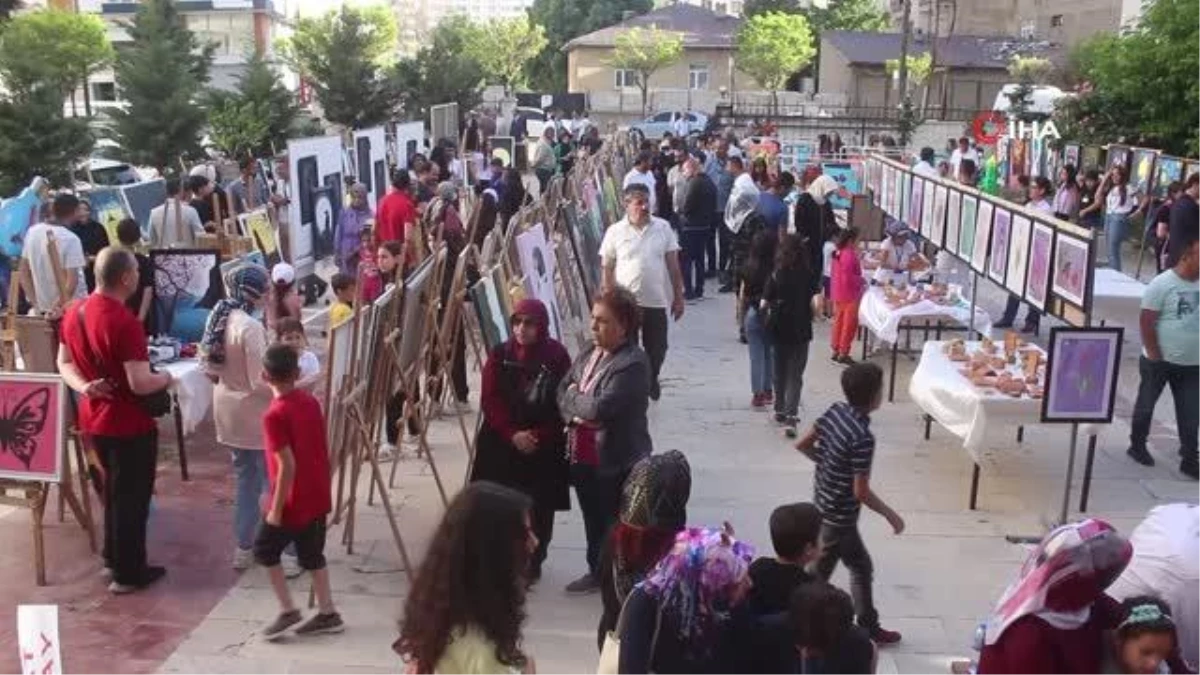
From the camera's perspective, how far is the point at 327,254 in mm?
13641

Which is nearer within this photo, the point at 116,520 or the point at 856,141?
the point at 116,520

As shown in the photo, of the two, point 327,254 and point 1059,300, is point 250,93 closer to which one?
point 327,254

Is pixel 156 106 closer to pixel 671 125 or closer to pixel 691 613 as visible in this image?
pixel 671 125

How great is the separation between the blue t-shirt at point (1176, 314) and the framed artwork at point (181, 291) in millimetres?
6637

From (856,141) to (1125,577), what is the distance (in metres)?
39.9

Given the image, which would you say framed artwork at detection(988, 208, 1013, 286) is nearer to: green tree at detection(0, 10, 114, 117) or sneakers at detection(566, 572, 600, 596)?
sneakers at detection(566, 572, 600, 596)

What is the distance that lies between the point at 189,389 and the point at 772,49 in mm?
55733

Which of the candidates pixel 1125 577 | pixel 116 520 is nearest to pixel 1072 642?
pixel 1125 577

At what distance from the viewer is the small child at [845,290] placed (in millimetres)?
10695

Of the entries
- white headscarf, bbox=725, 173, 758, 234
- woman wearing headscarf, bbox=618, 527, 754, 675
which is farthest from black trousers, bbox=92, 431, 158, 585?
white headscarf, bbox=725, 173, 758, 234

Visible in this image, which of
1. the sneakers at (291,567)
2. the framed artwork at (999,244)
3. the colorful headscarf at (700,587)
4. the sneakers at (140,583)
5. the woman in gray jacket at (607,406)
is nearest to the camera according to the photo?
the colorful headscarf at (700,587)

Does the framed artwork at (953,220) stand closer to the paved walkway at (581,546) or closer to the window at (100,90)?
the paved walkway at (581,546)

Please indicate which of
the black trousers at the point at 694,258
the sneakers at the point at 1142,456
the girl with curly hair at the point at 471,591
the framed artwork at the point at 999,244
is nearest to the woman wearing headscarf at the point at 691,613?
the girl with curly hair at the point at 471,591

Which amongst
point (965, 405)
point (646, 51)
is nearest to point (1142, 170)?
point (965, 405)
